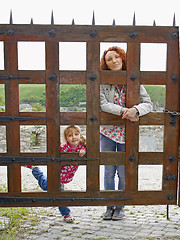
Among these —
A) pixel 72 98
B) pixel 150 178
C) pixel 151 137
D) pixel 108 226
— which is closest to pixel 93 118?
pixel 108 226

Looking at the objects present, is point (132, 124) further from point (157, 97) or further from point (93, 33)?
point (157, 97)

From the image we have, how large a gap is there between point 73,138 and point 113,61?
1.03 metres

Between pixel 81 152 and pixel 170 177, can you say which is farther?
pixel 170 177

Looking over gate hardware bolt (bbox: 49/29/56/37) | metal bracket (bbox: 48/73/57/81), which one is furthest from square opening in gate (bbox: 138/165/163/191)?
gate hardware bolt (bbox: 49/29/56/37)

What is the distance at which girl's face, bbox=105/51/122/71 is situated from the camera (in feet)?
12.3

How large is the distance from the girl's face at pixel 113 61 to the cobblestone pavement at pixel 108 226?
6.26 ft

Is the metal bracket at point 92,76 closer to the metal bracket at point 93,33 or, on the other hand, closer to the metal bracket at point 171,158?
the metal bracket at point 93,33

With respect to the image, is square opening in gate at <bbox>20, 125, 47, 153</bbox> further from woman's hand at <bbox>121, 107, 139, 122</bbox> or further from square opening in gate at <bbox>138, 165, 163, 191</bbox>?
woman's hand at <bbox>121, 107, 139, 122</bbox>

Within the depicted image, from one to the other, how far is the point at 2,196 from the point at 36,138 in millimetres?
9129

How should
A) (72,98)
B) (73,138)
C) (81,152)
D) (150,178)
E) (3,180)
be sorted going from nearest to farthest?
(81,152)
(73,138)
(3,180)
(150,178)
(72,98)

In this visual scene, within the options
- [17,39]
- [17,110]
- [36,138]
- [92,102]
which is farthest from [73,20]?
[36,138]

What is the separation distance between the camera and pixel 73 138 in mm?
3889

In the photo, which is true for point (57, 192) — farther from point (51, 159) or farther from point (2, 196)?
point (2, 196)

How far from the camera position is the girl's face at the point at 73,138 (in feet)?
12.8
